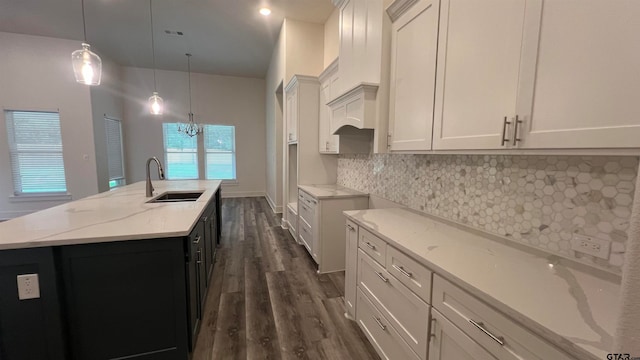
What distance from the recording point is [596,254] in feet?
Result: 3.64

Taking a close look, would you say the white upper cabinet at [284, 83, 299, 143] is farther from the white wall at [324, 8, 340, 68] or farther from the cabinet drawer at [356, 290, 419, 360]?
the cabinet drawer at [356, 290, 419, 360]

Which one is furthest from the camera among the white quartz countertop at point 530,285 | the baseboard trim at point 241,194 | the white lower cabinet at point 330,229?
the baseboard trim at point 241,194

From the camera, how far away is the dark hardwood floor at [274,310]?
191 centimetres

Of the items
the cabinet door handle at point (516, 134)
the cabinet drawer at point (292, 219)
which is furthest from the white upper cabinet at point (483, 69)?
the cabinet drawer at point (292, 219)

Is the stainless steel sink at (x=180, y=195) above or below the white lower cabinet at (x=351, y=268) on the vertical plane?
above

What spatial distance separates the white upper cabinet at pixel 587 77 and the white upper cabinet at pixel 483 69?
0.19 ft

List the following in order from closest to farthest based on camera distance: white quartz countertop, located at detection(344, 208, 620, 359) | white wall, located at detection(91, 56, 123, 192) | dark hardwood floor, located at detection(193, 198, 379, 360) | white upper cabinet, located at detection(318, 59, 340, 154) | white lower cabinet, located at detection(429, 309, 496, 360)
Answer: white quartz countertop, located at detection(344, 208, 620, 359) → white lower cabinet, located at detection(429, 309, 496, 360) → dark hardwood floor, located at detection(193, 198, 379, 360) → white upper cabinet, located at detection(318, 59, 340, 154) → white wall, located at detection(91, 56, 123, 192)

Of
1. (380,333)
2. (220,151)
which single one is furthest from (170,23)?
(380,333)

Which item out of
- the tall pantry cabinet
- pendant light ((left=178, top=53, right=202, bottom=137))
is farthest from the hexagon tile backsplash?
pendant light ((left=178, top=53, right=202, bottom=137))

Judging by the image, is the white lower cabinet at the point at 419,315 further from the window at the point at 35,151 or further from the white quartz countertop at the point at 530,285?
the window at the point at 35,151

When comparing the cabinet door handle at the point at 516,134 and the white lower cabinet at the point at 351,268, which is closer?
the cabinet door handle at the point at 516,134

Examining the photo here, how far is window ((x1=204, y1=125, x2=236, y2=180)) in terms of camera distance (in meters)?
7.48

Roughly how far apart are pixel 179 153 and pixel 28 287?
655 centimetres

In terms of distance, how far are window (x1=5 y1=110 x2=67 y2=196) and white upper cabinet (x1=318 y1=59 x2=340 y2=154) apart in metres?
5.51
